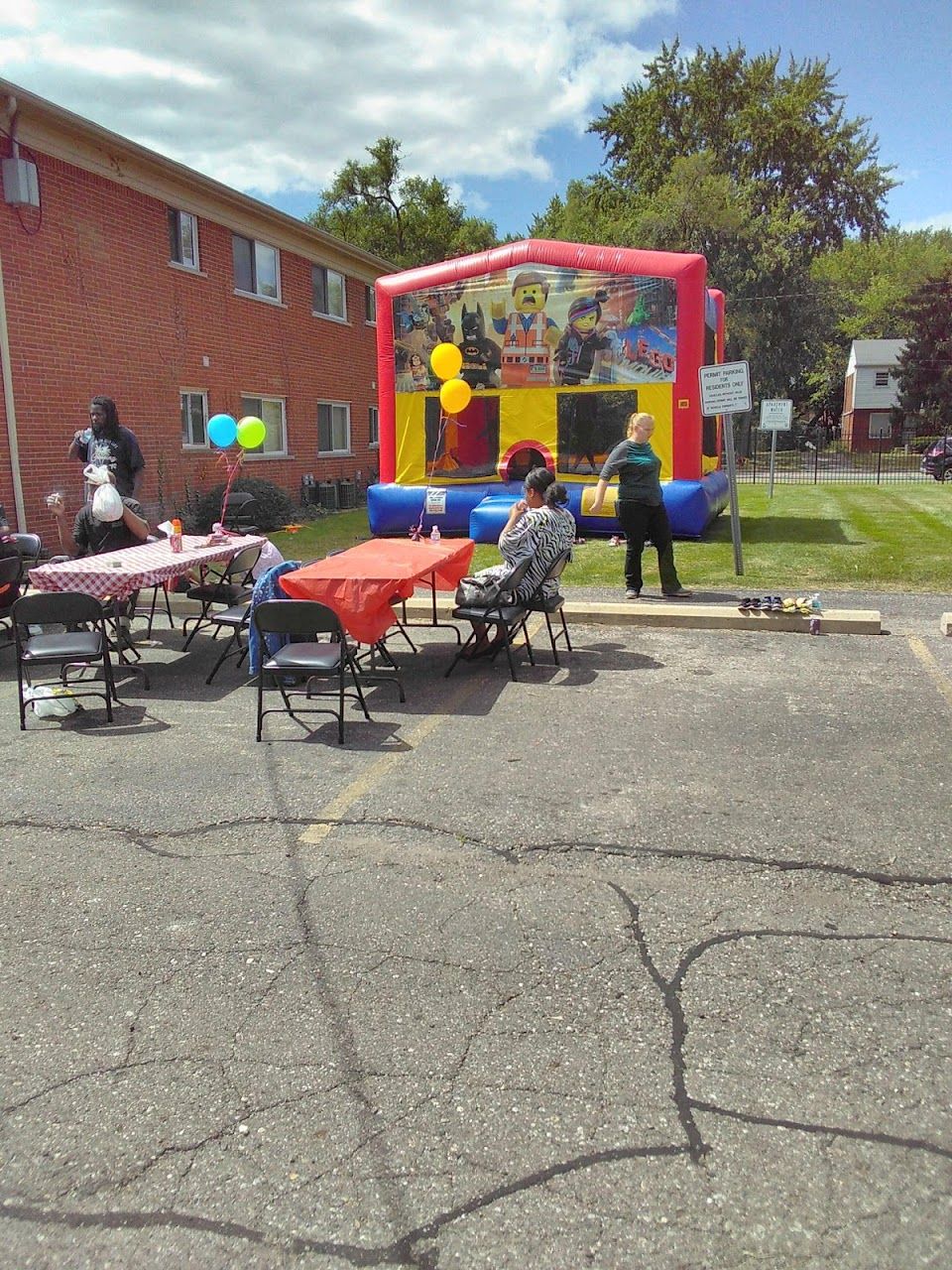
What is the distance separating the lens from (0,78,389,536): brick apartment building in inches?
497

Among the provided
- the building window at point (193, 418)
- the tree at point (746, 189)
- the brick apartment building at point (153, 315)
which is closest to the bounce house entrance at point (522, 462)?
the brick apartment building at point (153, 315)

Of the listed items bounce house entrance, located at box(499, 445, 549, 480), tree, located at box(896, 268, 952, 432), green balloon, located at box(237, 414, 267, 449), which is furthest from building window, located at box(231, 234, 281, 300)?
tree, located at box(896, 268, 952, 432)

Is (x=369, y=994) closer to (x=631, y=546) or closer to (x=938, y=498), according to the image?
(x=631, y=546)

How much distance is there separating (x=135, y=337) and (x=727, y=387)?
31.8ft

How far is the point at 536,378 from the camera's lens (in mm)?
13922

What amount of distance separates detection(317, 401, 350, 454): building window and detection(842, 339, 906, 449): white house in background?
37414 mm

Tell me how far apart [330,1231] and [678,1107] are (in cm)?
95

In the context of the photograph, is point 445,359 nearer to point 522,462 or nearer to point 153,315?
point 522,462

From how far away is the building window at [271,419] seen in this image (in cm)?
1884

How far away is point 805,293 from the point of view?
132 feet

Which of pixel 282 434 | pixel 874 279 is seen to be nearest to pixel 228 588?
pixel 282 434

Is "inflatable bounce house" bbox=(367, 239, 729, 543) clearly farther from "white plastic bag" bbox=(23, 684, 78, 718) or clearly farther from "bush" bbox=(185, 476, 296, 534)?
"white plastic bag" bbox=(23, 684, 78, 718)

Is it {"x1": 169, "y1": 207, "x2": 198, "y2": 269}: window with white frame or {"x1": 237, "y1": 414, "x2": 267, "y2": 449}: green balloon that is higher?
{"x1": 169, "y1": 207, "x2": 198, "y2": 269}: window with white frame

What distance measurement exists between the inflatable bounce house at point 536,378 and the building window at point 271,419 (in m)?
4.78
